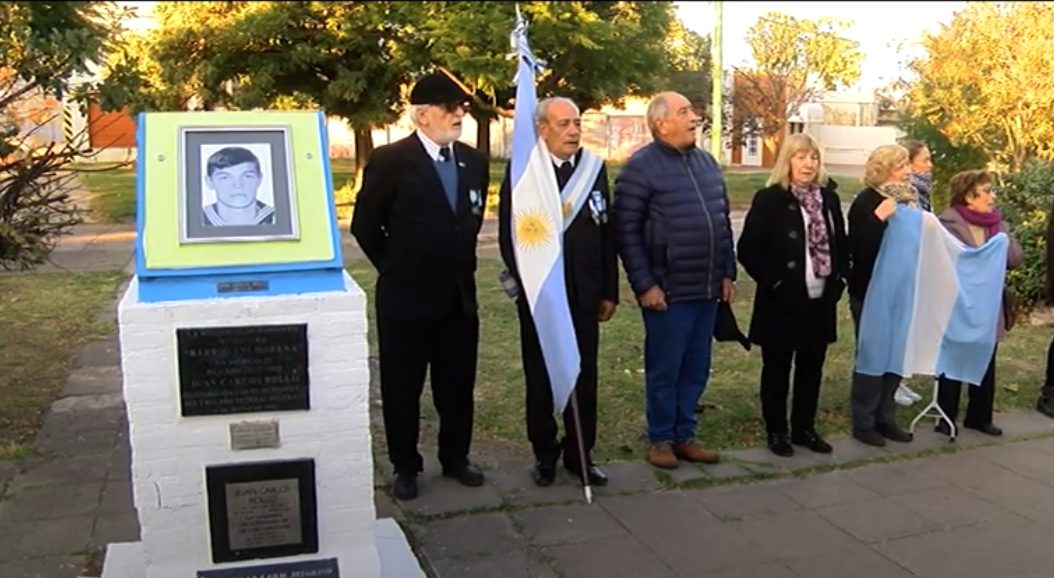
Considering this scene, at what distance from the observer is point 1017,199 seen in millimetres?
8695

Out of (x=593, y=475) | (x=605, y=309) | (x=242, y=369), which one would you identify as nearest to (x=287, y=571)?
(x=242, y=369)

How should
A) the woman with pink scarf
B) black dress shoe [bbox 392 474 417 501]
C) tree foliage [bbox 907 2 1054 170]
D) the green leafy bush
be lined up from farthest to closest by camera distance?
tree foliage [bbox 907 2 1054 170] < the green leafy bush < the woman with pink scarf < black dress shoe [bbox 392 474 417 501]

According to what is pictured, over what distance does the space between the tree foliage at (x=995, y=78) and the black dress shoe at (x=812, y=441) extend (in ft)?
19.5

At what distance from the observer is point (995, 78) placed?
10797 mm

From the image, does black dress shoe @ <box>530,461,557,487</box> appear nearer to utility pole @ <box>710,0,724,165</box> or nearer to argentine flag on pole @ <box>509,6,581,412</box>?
argentine flag on pole @ <box>509,6,581,412</box>

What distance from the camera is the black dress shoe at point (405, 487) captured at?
4.49 metres

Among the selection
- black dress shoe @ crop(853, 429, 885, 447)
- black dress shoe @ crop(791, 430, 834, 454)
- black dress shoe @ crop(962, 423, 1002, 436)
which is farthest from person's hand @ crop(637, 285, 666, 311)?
black dress shoe @ crop(962, 423, 1002, 436)

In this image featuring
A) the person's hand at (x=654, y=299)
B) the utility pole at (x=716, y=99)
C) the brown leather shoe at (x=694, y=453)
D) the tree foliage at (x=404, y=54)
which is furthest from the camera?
the utility pole at (x=716, y=99)

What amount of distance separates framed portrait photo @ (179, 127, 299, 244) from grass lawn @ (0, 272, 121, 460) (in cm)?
245

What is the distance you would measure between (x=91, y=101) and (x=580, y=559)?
3281 mm

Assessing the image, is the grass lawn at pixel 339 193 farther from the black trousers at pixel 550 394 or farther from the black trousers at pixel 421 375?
the black trousers at pixel 421 375

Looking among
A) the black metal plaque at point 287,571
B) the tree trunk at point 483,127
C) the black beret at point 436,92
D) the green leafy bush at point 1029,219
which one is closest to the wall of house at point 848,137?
the tree trunk at point 483,127

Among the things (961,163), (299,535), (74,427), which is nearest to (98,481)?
(74,427)

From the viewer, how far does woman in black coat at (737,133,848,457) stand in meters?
4.87
